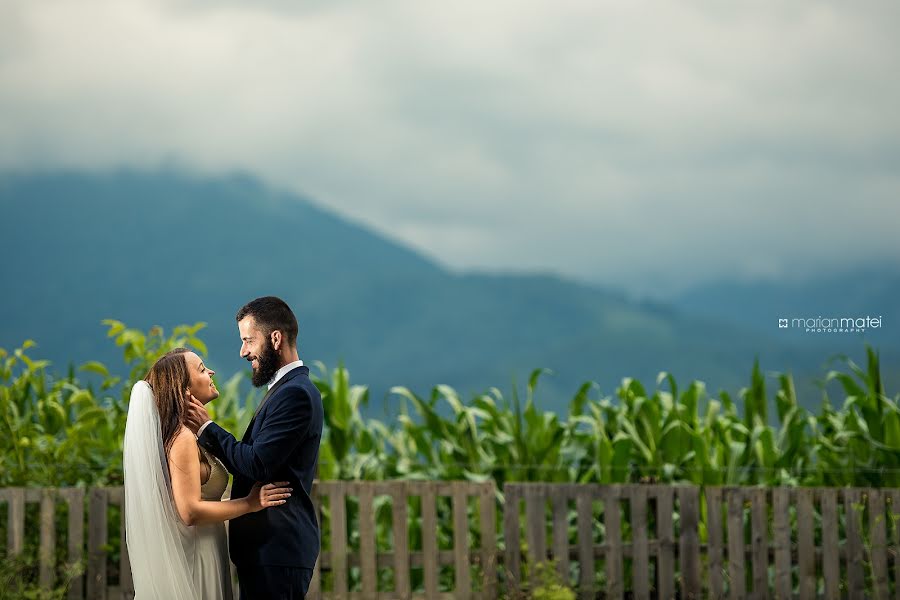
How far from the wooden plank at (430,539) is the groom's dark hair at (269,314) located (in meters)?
2.77

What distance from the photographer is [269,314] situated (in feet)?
11.2

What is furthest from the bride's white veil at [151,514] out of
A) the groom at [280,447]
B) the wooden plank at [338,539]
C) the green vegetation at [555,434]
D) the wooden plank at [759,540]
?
the wooden plank at [759,540]

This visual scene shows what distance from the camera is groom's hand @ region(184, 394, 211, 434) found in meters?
3.45

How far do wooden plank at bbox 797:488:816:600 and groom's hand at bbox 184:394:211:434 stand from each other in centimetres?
385

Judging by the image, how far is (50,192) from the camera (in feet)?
427

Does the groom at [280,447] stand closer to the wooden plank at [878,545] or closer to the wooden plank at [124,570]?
the wooden plank at [124,570]

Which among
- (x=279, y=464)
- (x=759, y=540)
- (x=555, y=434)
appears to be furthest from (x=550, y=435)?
(x=279, y=464)

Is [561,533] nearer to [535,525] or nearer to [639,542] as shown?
[535,525]

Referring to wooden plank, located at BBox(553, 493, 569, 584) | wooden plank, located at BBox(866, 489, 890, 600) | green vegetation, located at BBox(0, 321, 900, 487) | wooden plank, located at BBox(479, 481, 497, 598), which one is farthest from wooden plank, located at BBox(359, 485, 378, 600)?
wooden plank, located at BBox(866, 489, 890, 600)

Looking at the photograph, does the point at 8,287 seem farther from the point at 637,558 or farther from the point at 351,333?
the point at 637,558

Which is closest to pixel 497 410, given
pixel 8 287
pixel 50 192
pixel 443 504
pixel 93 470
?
pixel 443 504

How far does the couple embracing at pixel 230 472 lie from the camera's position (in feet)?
11.1

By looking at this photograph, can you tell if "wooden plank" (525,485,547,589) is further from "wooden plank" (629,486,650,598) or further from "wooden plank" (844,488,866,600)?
"wooden plank" (844,488,866,600)

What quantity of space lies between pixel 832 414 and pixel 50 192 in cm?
13302
